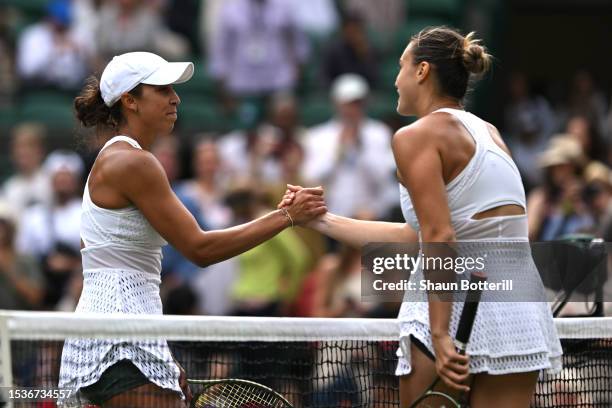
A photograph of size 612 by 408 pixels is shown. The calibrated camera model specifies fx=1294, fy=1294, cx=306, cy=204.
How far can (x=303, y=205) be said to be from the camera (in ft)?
17.6

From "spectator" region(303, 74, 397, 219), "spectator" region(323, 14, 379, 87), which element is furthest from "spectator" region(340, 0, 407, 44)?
"spectator" region(303, 74, 397, 219)

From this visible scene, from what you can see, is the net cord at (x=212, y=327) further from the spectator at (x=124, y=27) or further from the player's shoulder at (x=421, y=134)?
the spectator at (x=124, y=27)

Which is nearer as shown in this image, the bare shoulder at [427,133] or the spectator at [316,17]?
the bare shoulder at [427,133]

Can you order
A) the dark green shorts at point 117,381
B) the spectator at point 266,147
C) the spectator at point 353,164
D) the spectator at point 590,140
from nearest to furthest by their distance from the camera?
the dark green shorts at point 117,381
the spectator at point 353,164
the spectator at point 266,147
the spectator at point 590,140

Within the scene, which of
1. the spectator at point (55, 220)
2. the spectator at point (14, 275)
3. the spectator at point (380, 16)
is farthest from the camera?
the spectator at point (380, 16)

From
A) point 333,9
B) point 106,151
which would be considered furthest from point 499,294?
point 333,9

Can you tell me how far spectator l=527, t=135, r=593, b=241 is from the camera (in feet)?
30.2

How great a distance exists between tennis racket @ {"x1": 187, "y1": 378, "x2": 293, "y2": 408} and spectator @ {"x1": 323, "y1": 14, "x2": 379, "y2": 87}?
7968mm

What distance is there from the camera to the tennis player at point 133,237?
4.83 m

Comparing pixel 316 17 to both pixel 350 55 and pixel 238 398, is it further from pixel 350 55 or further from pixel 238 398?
pixel 238 398

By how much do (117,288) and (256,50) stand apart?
25.9ft

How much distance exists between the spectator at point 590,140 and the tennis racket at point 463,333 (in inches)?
273

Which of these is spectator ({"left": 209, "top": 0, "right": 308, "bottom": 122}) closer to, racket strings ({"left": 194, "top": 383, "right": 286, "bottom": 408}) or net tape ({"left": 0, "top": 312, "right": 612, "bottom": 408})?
net tape ({"left": 0, "top": 312, "right": 612, "bottom": 408})

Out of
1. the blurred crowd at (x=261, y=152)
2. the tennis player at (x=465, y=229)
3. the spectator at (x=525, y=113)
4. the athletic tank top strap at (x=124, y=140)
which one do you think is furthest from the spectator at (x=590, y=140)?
the athletic tank top strap at (x=124, y=140)
